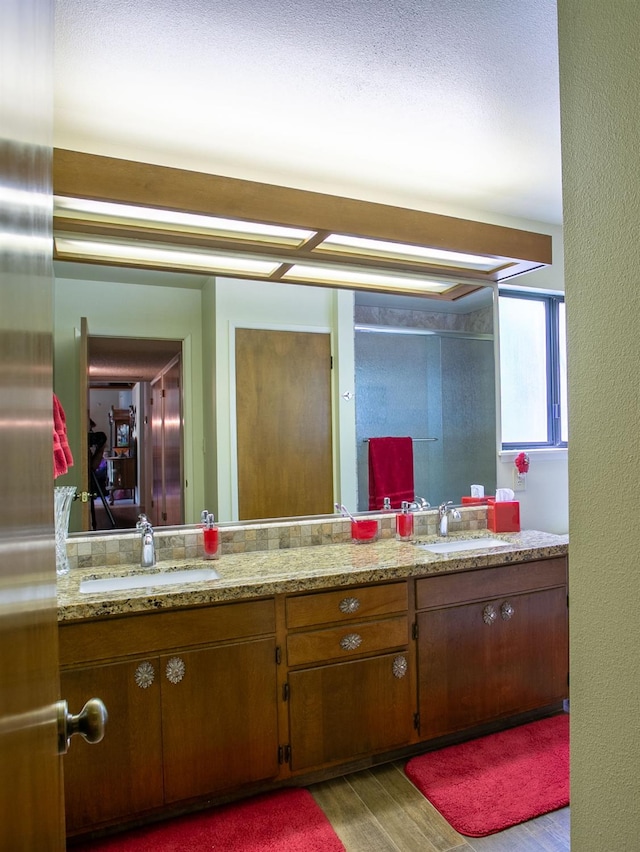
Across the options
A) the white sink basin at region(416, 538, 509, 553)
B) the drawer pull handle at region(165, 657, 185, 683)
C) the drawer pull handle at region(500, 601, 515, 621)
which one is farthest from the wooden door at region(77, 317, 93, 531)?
the drawer pull handle at region(500, 601, 515, 621)

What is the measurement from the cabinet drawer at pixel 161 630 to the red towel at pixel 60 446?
25.0 inches

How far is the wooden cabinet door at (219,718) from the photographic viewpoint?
1875 millimetres

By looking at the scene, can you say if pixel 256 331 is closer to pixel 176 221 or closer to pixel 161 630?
pixel 176 221

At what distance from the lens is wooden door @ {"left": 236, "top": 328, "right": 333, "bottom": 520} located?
→ 8.39 feet

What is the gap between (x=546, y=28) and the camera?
65.9 inches

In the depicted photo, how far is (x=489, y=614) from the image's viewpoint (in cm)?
243

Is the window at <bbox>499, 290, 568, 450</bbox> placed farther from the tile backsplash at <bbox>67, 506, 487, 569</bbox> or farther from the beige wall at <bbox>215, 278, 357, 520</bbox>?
the beige wall at <bbox>215, 278, 357, 520</bbox>

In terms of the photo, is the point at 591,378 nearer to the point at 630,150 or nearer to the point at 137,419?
the point at 630,150

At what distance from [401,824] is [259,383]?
5.95 feet

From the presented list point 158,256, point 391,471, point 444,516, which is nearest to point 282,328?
point 158,256

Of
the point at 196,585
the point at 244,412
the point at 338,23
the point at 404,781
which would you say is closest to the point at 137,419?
the point at 244,412

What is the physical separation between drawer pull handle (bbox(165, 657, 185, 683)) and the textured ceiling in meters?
1.96

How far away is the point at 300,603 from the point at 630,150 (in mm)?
1704

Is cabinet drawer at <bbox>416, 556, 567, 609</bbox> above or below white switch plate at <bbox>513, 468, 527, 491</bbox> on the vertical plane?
below
